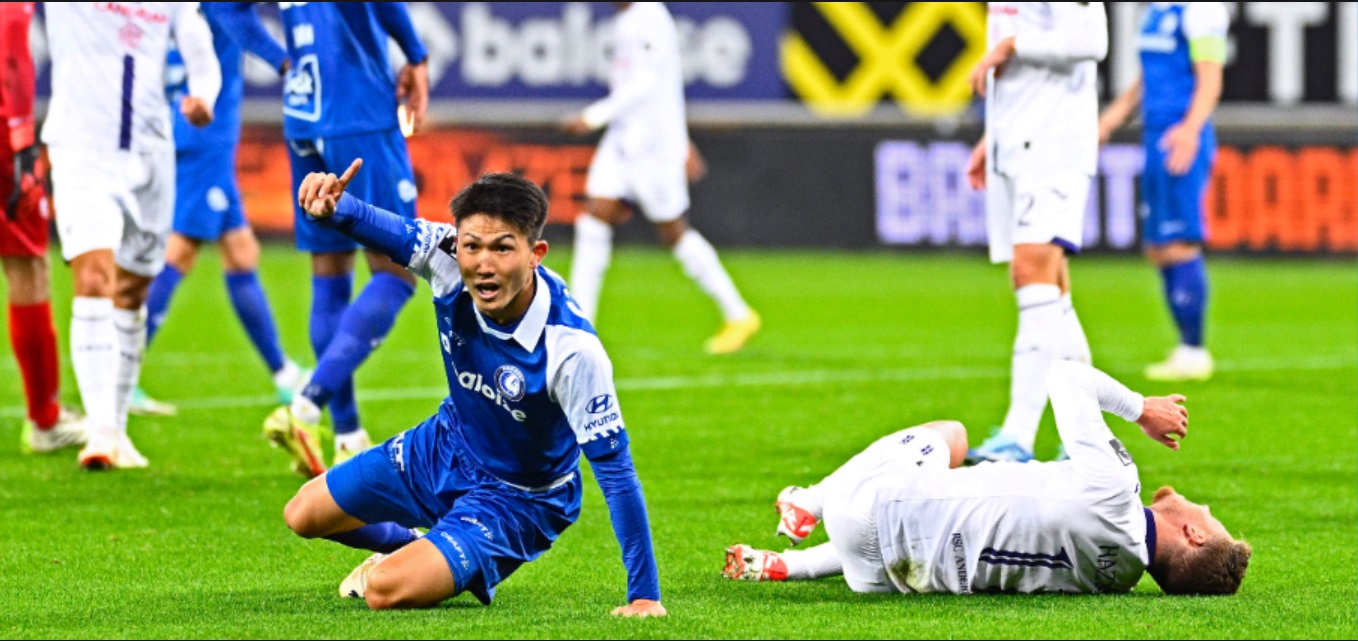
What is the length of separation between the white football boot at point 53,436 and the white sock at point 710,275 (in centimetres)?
482

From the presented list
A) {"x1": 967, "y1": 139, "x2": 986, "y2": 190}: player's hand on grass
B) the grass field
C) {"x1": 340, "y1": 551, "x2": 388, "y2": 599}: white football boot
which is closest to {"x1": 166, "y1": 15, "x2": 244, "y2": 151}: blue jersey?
the grass field

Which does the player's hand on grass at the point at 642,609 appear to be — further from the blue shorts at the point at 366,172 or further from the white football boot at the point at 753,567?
the blue shorts at the point at 366,172

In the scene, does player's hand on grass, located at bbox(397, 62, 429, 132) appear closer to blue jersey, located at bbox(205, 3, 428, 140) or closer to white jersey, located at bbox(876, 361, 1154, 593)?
blue jersey, located at bbox(205, 3, 428, 140)

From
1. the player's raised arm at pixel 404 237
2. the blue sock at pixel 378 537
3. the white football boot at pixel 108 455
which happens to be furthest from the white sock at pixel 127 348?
the player's raised arm at pixel 404 237

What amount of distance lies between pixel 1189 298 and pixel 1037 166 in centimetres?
353

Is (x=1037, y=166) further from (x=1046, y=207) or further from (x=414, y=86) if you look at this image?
(x=414, y=86)

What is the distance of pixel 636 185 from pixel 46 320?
16.9 feet

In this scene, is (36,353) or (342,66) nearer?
(342,66)

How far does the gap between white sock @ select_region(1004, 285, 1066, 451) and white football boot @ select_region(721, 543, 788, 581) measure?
6.73ft

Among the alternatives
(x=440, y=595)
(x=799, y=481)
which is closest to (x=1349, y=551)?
(x=799, y=481)

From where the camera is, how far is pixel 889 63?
63.1ft

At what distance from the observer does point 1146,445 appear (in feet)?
26.7

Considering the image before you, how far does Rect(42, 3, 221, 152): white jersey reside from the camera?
7281 millimetres

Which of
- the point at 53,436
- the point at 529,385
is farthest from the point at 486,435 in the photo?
the point at 53,436
